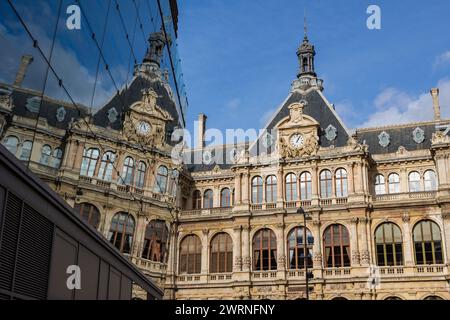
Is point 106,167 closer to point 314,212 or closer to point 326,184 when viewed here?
point 314,212

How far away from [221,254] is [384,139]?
18.9 m

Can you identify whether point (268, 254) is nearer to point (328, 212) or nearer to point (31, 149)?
point (328, 212)

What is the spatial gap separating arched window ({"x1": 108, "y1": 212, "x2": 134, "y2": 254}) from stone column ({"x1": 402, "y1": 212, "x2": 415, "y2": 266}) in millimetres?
28256

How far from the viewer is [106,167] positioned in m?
16.8

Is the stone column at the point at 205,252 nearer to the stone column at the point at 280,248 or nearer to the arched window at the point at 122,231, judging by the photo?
the stone column at the point at 280,248

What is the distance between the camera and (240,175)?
4834 centimetres

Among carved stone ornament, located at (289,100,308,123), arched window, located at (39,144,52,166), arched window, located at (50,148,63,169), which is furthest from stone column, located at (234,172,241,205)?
arched window, located at (39,144,52,166)

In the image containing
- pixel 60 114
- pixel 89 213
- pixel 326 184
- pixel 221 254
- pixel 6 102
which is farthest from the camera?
pixel 221 254

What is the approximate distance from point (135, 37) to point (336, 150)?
99.1 feet

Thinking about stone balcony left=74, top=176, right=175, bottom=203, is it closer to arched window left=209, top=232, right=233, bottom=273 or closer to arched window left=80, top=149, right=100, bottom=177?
arched window left=80, top=149, right=100, bottom=177

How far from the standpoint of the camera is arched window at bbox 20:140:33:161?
1092cm

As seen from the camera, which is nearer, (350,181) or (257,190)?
(350,181)

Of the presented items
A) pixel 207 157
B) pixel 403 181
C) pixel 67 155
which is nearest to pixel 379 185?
pixel 403 181
